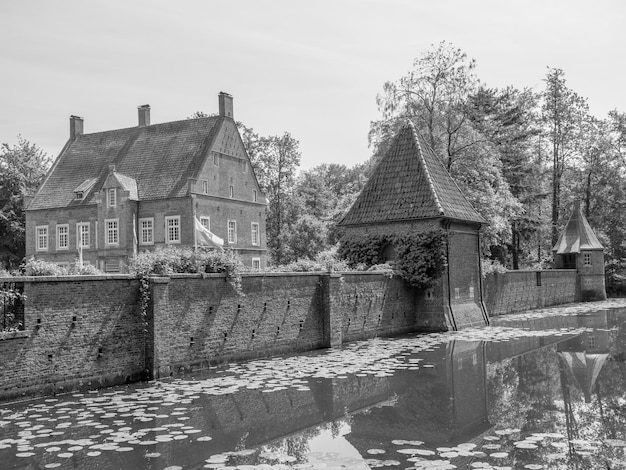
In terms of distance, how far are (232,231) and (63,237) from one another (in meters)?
10.3

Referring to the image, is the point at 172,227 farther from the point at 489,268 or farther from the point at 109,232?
the point at 489,268

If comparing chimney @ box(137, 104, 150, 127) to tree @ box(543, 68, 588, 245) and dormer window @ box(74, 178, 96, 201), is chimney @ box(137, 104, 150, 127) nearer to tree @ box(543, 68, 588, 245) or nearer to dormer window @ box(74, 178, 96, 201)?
dormer window @ box(74, 178, 96, 201)

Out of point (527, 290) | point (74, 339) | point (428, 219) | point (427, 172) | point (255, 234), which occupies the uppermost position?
point (427, 172)

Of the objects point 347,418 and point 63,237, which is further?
point 63,237

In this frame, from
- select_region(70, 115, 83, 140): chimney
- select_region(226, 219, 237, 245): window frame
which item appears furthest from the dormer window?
select_region(226, 219, 237, 245): window frame

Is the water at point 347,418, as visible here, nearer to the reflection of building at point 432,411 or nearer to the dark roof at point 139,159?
the reflection of building at point 432,411

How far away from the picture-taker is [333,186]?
214 ft

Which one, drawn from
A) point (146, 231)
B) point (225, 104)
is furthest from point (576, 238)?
point (146, 231)

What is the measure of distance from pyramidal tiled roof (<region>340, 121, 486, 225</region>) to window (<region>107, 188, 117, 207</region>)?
17239 mm

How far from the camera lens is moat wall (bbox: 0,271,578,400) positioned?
12062mm

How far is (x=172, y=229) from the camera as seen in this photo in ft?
120

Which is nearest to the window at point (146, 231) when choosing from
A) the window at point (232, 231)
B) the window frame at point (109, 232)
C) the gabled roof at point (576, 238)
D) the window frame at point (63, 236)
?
the window frame at point (109, 232)

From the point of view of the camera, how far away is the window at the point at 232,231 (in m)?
39.2

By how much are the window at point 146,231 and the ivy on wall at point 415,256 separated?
1623cm
